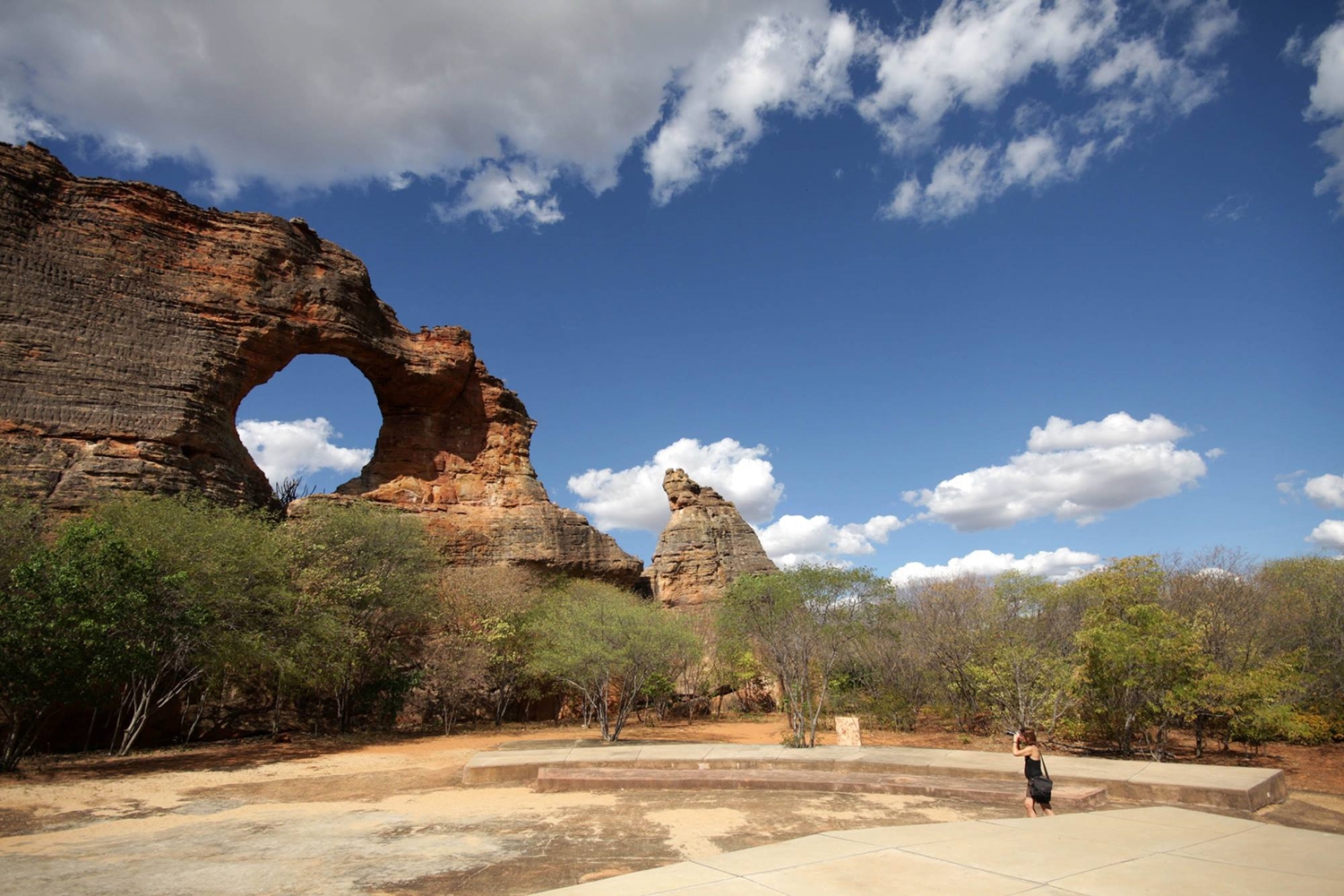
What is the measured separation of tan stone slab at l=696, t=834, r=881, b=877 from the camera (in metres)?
4.65

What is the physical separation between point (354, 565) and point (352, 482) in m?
9.30

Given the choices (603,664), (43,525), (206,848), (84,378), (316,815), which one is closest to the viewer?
(206,848)

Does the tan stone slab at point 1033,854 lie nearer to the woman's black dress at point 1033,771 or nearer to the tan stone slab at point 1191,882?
the tan stone slab at point 1191,882

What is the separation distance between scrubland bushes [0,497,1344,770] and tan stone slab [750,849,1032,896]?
10283mm

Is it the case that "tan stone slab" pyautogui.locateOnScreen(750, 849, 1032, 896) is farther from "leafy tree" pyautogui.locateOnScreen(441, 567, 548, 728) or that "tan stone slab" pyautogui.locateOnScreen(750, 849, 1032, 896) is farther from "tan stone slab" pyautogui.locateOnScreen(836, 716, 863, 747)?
"leafy tree" pyautogui.locateOnScreen(441, 567, 548, 728)

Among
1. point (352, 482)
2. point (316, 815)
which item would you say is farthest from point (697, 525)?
point (316, 815)

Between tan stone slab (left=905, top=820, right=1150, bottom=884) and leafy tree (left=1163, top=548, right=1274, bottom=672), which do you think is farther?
leafy tree (left=1163, top=548, right=1274, bottom=672)

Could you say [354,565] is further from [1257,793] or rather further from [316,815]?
[1257,793]

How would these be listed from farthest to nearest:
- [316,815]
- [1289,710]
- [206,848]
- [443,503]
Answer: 1. [443,503]
2. [1289,710]
3. [316,815]
4. [206,848]

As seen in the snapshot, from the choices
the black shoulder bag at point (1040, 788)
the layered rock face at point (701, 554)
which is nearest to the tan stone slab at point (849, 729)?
the black shoulder bag at point (1040, 788)

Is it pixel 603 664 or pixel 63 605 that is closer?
pixel 63 605

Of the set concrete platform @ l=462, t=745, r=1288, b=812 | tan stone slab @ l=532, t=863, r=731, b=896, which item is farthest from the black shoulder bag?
tan stone slab @ l=532, t=863, r=731, b=896

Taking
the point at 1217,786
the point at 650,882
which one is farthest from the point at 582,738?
the point at 650,882

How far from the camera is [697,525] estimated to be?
3834 centimetres
